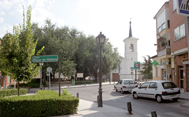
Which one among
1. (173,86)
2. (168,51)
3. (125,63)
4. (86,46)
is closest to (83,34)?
(86,46)

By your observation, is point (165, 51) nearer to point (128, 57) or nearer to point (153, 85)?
point (153, 85)

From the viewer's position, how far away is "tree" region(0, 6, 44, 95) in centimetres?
889

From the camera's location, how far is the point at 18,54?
9039 millimetres

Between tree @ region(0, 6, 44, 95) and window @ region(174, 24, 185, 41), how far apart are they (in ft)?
44.4

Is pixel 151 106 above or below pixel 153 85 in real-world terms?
below

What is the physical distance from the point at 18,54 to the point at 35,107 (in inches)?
122

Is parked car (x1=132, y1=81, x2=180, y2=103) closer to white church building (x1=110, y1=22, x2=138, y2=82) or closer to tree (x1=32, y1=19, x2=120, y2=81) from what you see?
tree (x1=32, y1=19, x2=120, y2=81)

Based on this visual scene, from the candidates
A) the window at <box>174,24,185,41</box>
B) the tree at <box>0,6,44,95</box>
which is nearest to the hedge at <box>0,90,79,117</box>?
the tree at <box>0,6,44,95</box>

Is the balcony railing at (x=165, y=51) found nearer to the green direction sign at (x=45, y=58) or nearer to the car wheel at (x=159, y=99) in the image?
the car wheel at (x=159, y=99)

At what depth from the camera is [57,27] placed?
3594 centimetres

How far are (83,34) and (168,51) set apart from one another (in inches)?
965

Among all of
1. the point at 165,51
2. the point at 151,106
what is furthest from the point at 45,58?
the point at 165,51

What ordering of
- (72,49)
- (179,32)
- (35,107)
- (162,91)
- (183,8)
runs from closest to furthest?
(183,8) → (35,107) → (162,91) → (179,32) → (72,49)

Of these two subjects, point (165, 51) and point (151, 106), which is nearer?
point (151, 106)
